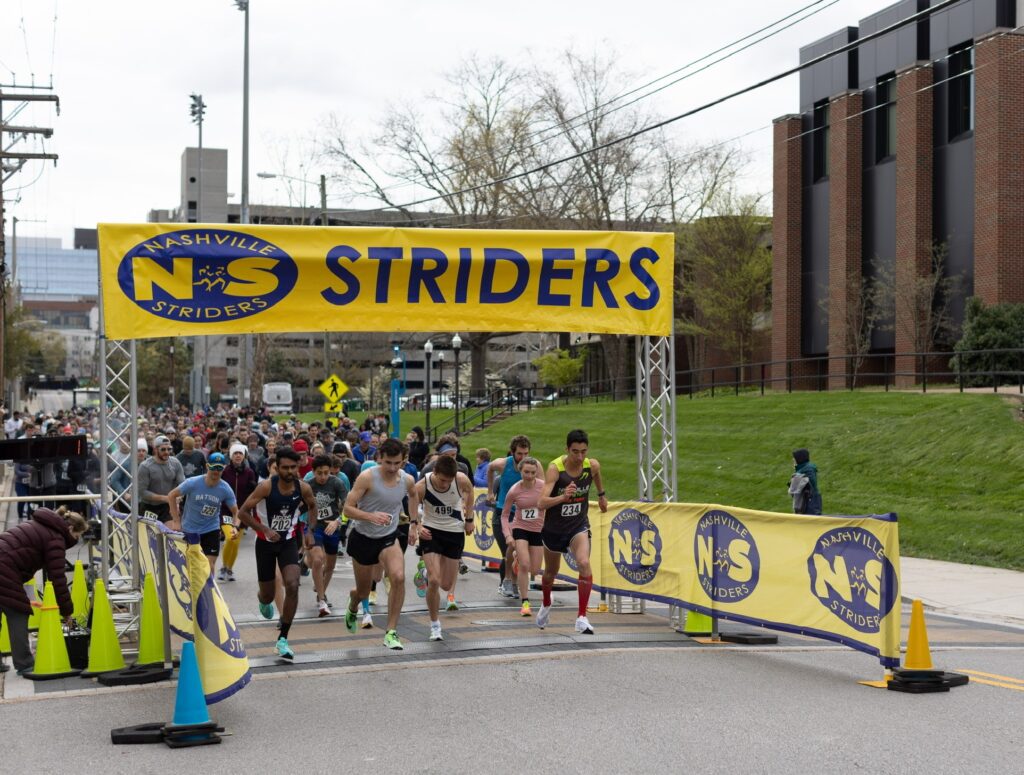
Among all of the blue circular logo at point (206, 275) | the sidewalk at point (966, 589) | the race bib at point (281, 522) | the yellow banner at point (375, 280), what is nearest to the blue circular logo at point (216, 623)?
the race bib at point (281, 522)

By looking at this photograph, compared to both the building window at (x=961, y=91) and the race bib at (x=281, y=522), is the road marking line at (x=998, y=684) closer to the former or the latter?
the race bib at (x=281, y=522)

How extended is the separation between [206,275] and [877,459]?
17.6 m

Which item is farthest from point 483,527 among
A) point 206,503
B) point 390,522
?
point 390,522

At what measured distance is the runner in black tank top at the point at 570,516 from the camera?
1175 centimetres

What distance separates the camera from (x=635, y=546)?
12703 mm

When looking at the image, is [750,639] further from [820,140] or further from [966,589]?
[820,140]

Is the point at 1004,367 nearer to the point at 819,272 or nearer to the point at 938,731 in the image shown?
the point at 819,272

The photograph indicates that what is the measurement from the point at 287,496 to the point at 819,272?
37283 millimetres

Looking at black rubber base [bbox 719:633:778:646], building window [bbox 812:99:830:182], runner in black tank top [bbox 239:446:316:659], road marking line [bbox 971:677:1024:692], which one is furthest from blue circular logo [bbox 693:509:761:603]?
building window [bbox 812:99:830:182]

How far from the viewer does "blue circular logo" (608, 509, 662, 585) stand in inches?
485

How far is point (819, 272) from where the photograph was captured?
148ft

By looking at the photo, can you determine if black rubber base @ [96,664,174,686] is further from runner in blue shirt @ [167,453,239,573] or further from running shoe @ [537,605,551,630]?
running shoe @ [537,605,551,630]

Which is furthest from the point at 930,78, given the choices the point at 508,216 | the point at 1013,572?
the point at 1013,572

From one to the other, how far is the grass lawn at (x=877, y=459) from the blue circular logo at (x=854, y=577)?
340 inches
